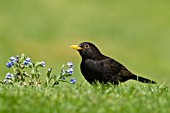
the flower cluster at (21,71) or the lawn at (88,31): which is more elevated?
the lawn at (88,31)

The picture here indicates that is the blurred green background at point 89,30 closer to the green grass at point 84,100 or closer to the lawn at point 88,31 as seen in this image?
the lawn at point 88,31

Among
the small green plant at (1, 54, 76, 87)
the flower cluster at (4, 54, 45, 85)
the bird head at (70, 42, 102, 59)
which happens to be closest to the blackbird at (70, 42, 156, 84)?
the bird head at (70, 42, 102, 59)

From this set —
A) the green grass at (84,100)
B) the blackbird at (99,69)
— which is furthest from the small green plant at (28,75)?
the green grass at (84,100)

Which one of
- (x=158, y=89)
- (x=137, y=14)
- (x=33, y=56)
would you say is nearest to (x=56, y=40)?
(x=33, y=56)

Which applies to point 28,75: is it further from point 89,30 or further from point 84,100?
point 89,30

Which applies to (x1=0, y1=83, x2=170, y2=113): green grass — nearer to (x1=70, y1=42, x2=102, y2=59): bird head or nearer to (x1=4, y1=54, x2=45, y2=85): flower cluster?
(x1=4, y1=54, x2=45, y2=85): flower cluster

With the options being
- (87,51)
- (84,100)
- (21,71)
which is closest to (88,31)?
(87,51)

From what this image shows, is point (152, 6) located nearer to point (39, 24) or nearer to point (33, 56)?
point (39, 24)
